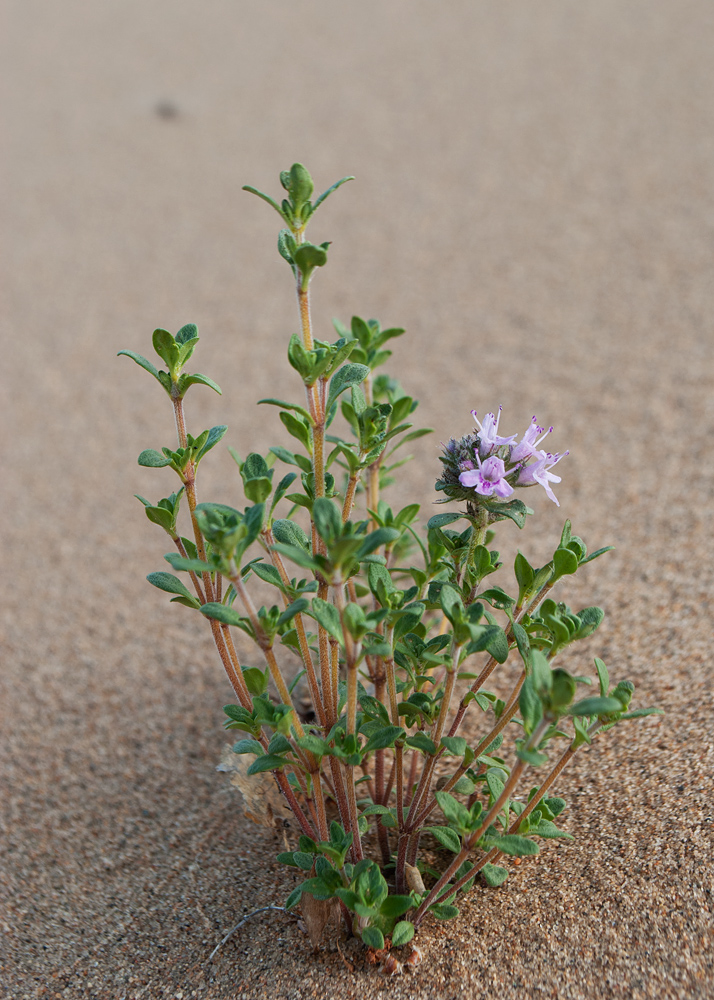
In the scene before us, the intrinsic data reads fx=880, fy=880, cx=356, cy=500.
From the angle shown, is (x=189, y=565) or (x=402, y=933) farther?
(x=402, y=933)

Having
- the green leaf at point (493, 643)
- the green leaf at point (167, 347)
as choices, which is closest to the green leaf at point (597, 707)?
the green leaf at point (493, 643)

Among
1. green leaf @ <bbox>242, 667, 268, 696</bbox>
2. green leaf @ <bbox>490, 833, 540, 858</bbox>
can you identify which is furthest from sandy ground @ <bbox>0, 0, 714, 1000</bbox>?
green leaf @ <bbox>242, 667, 268, 696</bbox>

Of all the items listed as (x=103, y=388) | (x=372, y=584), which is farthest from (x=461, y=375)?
(x=372, y=584)

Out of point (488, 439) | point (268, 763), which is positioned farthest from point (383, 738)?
point (488, 439)

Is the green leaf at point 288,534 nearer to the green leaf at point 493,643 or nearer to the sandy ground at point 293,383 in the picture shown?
the green leaf at point 493,643

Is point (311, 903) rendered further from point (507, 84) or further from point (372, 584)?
point (507, 84)

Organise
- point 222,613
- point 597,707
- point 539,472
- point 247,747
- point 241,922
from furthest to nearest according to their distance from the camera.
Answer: point 241,922 < point 247,747 < point 539,472 < point 222,613 < point 597,707

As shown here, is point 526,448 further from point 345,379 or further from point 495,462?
point 345,379
